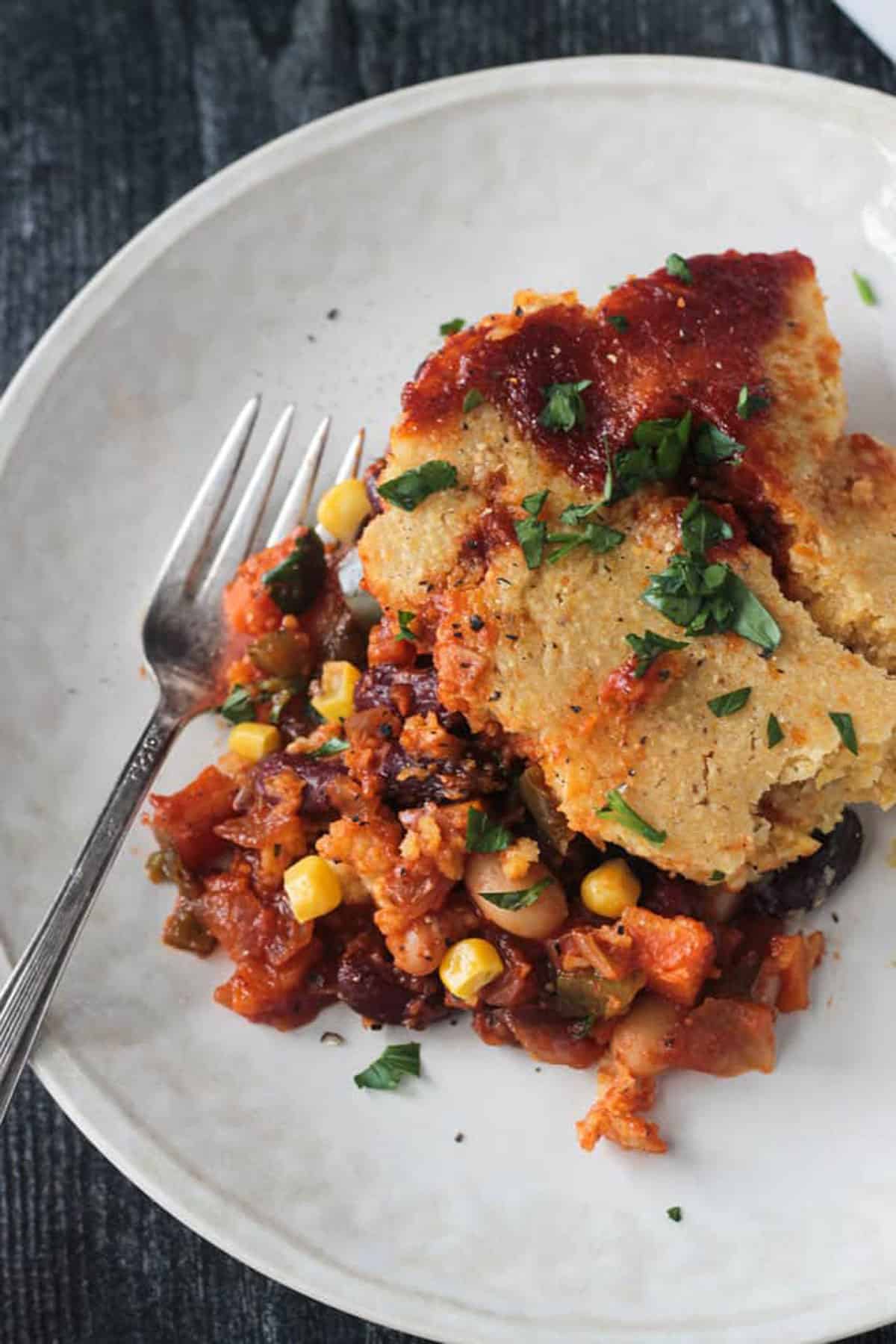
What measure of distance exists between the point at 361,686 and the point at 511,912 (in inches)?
40.0

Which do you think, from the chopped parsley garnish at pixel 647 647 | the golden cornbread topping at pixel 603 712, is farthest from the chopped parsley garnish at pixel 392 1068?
the chopped parsley garnish at pixel 647 647

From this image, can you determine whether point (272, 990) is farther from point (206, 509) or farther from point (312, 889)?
point (206, 509)

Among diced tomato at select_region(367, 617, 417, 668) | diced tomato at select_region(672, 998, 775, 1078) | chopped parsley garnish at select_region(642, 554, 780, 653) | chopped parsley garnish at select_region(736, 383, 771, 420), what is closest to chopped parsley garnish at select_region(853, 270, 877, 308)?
chopped parsley garnish at select_region(736, 383, 771, 420)

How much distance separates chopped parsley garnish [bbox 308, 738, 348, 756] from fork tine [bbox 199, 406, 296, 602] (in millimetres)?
877

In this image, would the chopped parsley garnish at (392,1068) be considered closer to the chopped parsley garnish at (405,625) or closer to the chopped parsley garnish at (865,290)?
the chopped parsley garnish at (405,625)

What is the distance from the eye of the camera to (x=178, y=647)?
5.73 metres

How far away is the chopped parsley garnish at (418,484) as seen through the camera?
4.96 metres

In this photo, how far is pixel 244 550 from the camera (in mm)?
5855

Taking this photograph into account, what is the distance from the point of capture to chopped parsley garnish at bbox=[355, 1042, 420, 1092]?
519cm

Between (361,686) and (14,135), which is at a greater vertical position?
(14,135)

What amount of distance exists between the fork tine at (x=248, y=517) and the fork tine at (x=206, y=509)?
71 mm

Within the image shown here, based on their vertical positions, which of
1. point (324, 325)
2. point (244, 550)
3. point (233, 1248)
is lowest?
point (233, 1248)

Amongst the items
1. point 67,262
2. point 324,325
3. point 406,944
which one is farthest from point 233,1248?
point 67,262

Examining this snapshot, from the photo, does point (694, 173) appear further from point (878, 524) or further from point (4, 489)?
point (4, 489)
